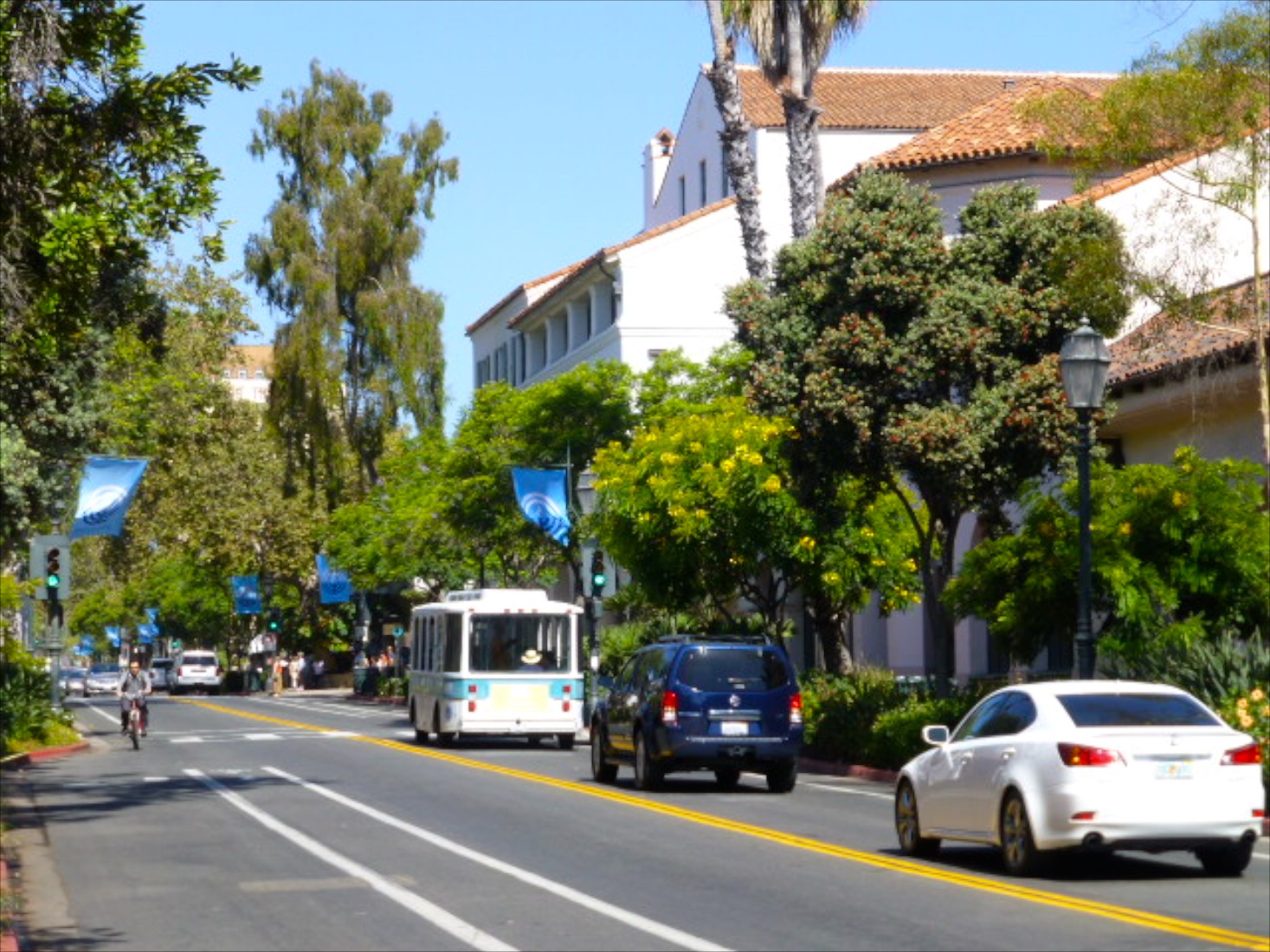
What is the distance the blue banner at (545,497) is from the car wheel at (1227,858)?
29.9m

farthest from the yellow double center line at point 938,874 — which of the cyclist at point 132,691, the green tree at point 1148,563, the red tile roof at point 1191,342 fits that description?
the cyclist at point 132,691

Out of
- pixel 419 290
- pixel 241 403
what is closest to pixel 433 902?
pixel 419 290

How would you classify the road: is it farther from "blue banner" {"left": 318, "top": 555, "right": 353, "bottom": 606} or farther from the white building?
"blue banner" {"left": 318, "top": 555, "right": 353, "bottom": 606}

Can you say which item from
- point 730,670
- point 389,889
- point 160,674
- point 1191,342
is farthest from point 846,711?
point 160,674

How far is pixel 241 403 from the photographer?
259ft

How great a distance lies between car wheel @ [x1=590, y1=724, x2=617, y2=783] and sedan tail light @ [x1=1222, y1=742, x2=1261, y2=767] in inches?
533

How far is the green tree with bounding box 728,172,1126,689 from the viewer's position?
2978 cm

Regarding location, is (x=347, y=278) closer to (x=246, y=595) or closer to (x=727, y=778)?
(x=246, y=595)

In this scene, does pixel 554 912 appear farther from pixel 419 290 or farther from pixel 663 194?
pixel 663 194

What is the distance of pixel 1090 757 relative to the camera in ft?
51.9

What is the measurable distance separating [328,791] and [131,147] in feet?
30.7

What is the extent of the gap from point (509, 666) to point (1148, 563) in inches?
588

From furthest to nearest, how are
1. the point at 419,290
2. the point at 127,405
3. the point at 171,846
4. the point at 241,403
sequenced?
the point at 241,403 → the point at 419,290 → the point at 127,405 → the point at 171,846

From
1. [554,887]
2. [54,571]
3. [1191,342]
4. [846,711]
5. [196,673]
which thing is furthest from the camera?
[196,673]
